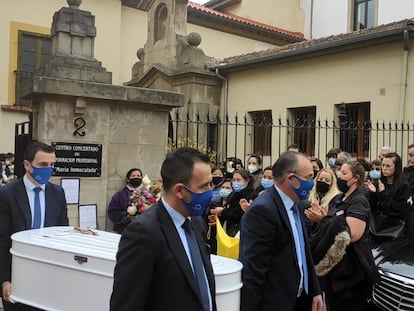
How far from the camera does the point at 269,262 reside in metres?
3.63

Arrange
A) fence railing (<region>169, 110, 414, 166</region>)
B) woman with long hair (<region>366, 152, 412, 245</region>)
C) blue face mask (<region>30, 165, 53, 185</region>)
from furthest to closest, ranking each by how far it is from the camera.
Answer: fence railing (<region>169, 110, 414, 166</region>), woman with long hair (<region>366, 152, 412, 245</region>), blue face mask (<region>30, 165, 53, 185</region>)

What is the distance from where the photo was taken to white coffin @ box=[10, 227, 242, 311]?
304 cm

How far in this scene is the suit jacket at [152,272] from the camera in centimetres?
230

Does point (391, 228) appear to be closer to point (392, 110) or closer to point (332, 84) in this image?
point (392, 110)

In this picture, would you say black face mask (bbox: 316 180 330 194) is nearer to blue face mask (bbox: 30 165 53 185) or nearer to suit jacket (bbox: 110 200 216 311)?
blue face mask (bbox: 30 165 53 185)

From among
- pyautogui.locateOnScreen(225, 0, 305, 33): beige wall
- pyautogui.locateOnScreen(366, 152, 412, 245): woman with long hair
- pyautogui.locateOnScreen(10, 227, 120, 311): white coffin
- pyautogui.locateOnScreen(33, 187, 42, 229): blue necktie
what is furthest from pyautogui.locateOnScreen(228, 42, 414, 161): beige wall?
pyautogui.locateOnScreen(10, 227, 120, 311): white coffin

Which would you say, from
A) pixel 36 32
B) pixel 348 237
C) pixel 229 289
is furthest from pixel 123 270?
pixel 36 32

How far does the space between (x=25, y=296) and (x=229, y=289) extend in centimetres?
148

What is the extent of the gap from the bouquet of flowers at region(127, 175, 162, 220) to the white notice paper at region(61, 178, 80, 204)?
0.76 meters

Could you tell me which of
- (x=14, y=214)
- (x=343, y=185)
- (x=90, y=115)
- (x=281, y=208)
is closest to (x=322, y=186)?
(x=343, y=185)

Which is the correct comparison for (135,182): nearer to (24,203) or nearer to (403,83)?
(24,203)

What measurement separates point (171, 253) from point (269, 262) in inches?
55.8

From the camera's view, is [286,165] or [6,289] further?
[6,289]

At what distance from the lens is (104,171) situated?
6723 millimetres
